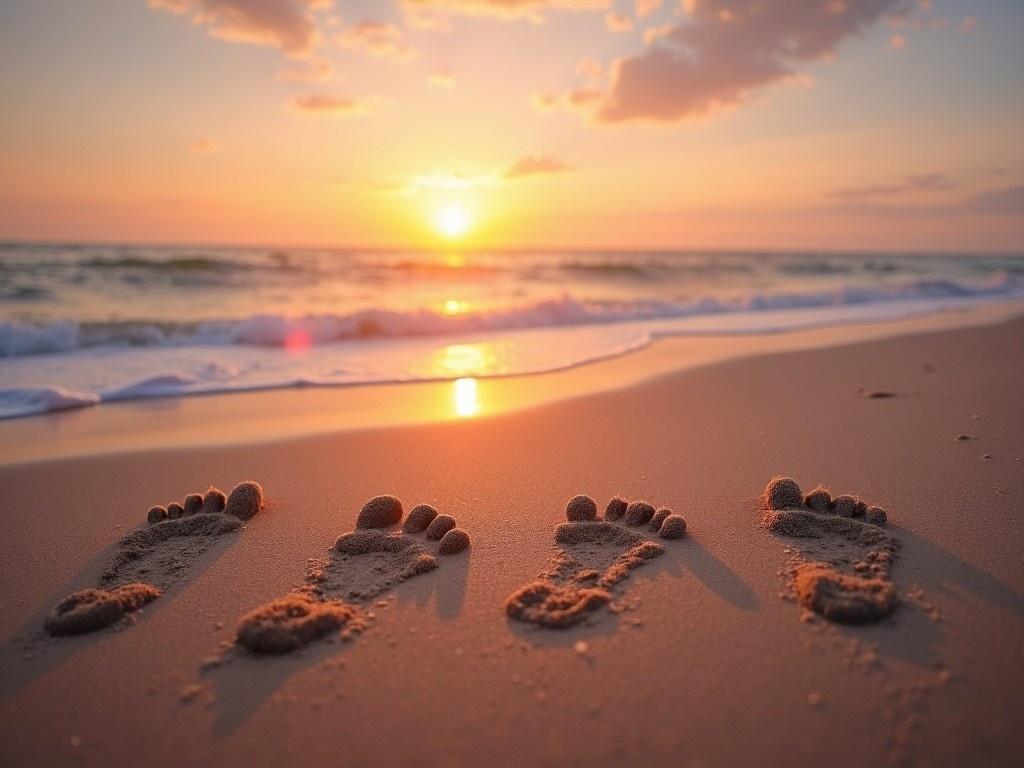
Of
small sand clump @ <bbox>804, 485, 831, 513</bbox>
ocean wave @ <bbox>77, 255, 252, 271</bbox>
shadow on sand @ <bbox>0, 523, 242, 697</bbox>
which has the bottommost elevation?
shadow on sand @ <bbox>0, 523, 242, 697</bbox>

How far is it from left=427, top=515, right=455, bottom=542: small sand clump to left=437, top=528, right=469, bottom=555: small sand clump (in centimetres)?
6

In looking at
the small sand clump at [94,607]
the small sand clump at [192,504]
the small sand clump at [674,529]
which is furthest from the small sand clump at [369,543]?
the small sand clump at [674,529]

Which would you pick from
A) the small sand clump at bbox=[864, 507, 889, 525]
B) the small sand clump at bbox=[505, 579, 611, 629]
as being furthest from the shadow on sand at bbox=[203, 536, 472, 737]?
the small sand clump at bbox=[864, 507, 889, 525]

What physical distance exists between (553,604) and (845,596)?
0.94m

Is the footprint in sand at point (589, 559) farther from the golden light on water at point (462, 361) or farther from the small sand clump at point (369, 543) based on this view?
the golden light on water at point (462, 361)

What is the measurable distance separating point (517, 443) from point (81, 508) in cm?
237

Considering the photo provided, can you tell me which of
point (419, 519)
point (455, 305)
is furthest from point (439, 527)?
point (455, 305)

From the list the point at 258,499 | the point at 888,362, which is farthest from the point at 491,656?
the point at 888,362

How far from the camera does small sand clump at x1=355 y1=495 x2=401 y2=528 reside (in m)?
2.66

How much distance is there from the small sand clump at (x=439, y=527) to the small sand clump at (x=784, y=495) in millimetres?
1434

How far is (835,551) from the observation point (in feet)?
7.61

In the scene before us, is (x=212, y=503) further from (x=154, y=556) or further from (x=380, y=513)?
(x=380, y=513)

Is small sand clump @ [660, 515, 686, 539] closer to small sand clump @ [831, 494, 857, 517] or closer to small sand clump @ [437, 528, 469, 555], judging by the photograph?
small sand clump @ [831, 494, 857, 517]

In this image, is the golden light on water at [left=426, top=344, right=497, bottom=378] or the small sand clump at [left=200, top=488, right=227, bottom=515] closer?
the small sand clump at [left=200, top=488, right=227, bottom=515]
